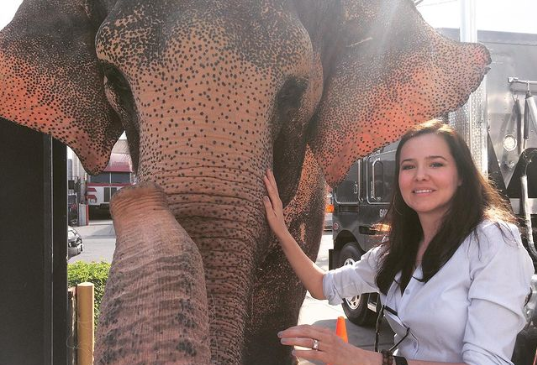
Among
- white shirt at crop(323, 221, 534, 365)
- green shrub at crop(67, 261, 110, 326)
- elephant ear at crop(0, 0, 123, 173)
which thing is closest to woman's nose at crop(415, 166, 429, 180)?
white shirt at crop(323, 221, 534, 365)

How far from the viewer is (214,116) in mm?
1677

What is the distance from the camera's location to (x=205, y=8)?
1.79 m

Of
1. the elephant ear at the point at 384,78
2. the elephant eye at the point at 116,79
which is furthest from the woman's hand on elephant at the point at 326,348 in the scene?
the elephant ear at the point at 384,78

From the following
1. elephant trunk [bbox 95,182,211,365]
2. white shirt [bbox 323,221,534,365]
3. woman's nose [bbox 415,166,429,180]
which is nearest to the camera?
elephant trunk [bbox 95,182,211,365]

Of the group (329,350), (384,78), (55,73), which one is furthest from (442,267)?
(55,73)

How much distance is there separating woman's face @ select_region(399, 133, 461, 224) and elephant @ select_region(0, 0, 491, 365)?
19.5 inches

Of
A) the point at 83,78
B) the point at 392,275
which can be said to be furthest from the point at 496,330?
the point at 83,78

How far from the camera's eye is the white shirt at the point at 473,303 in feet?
5.13

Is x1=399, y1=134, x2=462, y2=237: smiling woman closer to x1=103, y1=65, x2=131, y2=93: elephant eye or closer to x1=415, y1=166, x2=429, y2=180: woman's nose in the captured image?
x1=415, y1=166, x2=429, y2=180: woman's nose

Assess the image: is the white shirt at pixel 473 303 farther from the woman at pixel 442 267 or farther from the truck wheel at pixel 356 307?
the truck wheel at pixel 356 307

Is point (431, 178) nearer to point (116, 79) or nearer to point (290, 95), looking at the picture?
point (290, 95)

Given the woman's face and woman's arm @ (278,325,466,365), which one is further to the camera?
the woman's face

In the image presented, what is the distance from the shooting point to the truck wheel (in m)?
6.73

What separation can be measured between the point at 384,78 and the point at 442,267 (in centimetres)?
111
